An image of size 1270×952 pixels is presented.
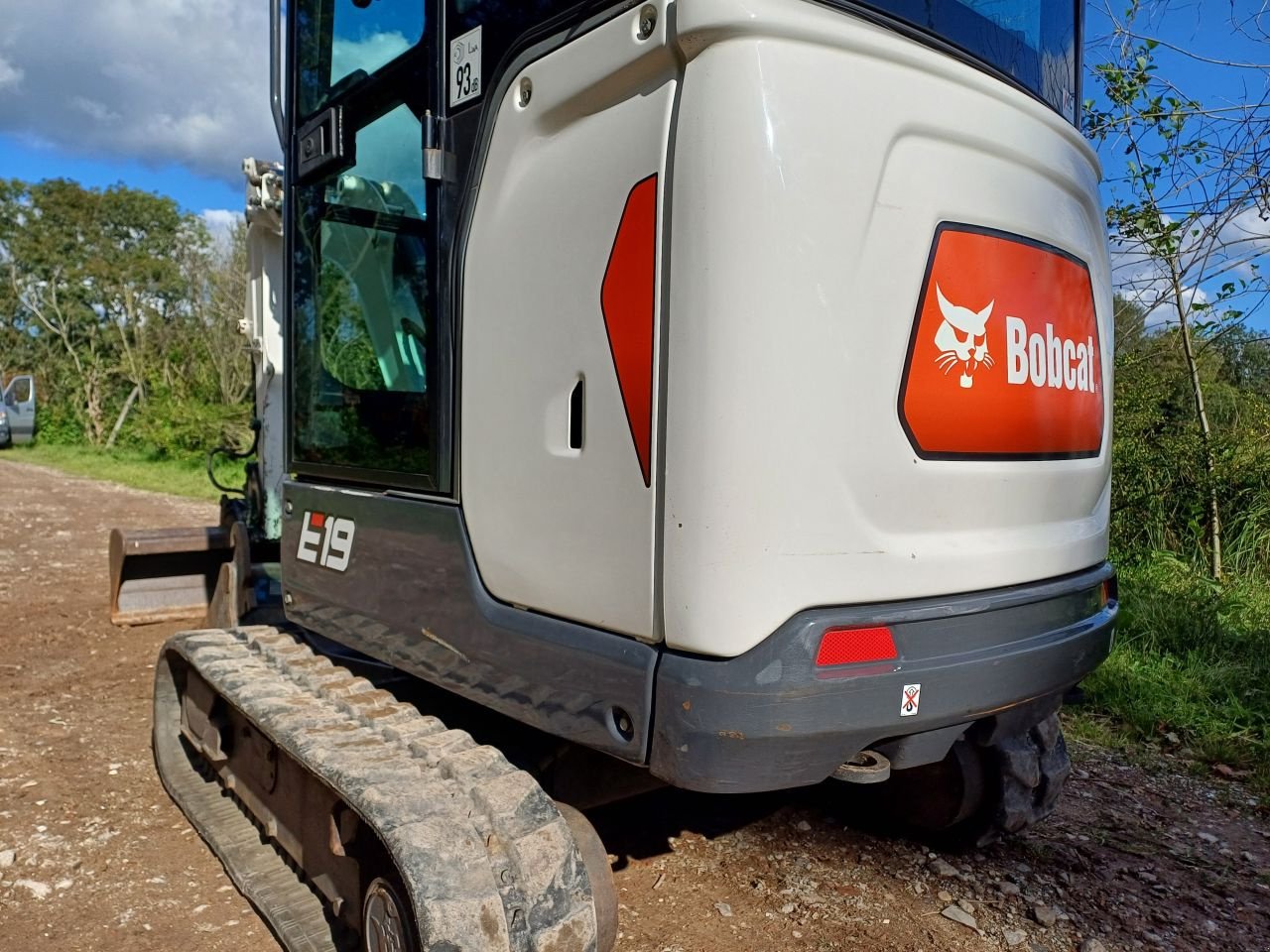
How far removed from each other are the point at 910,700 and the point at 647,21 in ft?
4.36

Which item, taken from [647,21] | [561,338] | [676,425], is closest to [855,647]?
[676,425]

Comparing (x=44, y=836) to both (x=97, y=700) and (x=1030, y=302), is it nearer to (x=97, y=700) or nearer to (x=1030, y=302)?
(x=97, y=700)

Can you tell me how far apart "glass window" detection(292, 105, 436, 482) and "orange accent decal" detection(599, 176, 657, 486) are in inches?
26.0

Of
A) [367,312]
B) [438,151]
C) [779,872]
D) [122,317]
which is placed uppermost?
[122,317]

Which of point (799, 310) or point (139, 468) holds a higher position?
point (799, 310)

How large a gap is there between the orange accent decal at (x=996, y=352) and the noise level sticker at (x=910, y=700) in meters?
0.44

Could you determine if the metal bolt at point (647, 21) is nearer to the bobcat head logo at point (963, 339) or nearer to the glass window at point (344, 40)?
the bobcat head logo at point (963, 339)

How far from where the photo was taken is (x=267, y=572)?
5.07 metres

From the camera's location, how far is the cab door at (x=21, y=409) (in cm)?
2305

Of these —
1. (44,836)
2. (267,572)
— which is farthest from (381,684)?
(267,572)

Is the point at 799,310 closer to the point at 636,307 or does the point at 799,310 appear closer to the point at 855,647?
the point at 636,307

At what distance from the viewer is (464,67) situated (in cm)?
224

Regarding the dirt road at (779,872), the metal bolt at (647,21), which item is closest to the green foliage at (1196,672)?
the dirt road at (779,872)

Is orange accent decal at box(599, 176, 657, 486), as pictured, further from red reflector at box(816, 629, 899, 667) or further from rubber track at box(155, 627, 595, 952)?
rubber track at box(155, 627, 595, 952)
